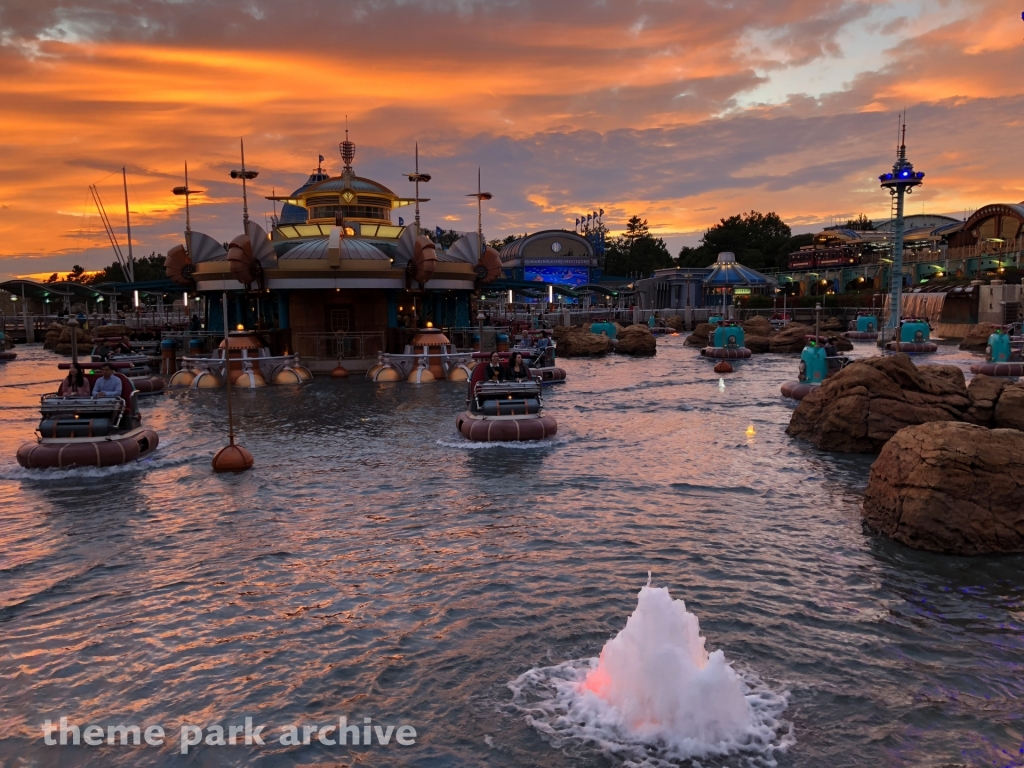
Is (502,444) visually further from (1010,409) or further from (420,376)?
(420,376)

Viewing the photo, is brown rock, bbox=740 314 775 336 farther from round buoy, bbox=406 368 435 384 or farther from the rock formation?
round buoy, bbox=406 368 435 384

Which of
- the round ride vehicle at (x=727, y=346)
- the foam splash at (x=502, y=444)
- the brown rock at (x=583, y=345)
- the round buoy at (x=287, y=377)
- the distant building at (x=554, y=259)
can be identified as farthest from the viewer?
the distant building at (x=554, y=259)

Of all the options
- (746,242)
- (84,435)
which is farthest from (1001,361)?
(746,242)

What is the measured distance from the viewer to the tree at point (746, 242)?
363 feet

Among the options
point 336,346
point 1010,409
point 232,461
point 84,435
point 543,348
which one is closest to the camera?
point 232,461

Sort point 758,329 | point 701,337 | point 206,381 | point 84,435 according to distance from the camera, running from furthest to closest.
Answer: point 758,329 → point 701,337 → point 206,381 → point 84,435

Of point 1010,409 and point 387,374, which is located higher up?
point 1010,409

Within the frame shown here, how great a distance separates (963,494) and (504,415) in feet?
35.0

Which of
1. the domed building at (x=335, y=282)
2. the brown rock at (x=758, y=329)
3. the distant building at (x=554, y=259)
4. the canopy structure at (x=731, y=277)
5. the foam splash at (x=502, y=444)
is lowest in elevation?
the foam splash at (x=502, y=444)

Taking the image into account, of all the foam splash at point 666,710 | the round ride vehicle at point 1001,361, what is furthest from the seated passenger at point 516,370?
the round ride vehicle at point 1001,361

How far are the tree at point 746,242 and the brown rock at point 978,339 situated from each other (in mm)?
64410

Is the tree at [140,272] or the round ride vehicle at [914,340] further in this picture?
the tree at [140,272]

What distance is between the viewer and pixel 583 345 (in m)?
46.3

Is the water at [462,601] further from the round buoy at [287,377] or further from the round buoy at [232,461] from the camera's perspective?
the round buoy at [287,377]
